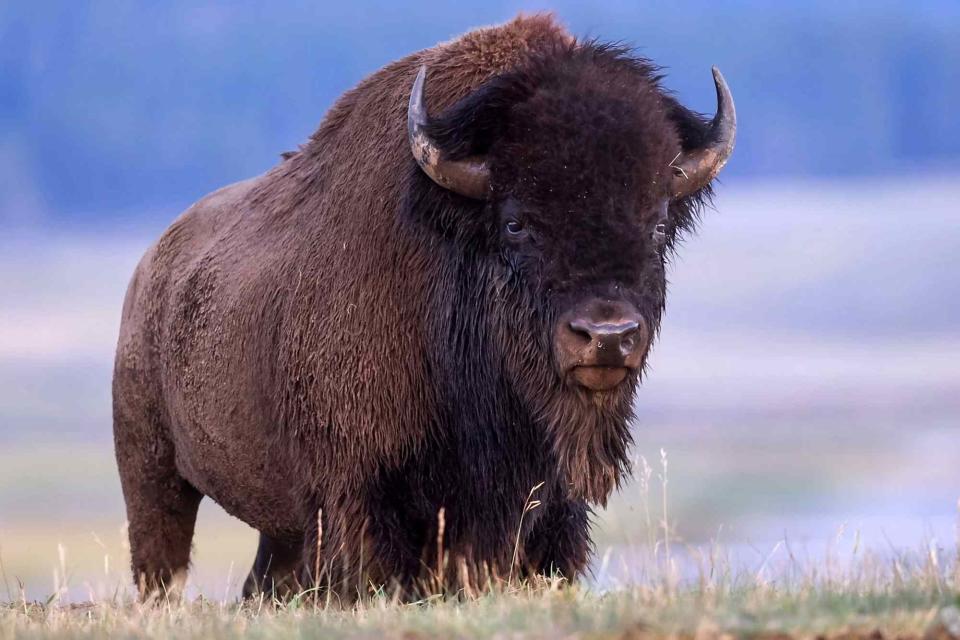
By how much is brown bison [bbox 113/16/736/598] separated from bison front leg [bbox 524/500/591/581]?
1cm

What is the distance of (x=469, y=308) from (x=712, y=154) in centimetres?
163

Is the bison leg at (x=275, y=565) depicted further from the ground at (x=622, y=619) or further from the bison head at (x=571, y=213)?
the ground at (x=622, y=619)

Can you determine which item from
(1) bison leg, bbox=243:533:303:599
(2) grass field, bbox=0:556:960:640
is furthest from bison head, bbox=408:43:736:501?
(1) bison leg, bbox=243:533:303:599

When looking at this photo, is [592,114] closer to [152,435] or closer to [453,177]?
[453,177]

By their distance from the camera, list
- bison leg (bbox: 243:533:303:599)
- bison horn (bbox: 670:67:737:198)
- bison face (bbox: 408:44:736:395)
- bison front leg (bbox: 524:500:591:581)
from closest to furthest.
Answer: bison face (bbox: 408:44:736:395) < bison horn (bbox: 670:67:737:198) < bison front leg (bbox: 524:500:591:581) < bison leg (bbox: 243:533:303:599)

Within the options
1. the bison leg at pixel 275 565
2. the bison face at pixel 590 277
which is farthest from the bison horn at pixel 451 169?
the bison leg at pixel 275 565

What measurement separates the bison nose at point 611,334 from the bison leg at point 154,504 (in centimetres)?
459

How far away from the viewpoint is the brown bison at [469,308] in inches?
270

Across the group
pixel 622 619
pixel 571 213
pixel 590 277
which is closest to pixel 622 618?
pixel 622 619

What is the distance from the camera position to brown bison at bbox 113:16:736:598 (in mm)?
6848

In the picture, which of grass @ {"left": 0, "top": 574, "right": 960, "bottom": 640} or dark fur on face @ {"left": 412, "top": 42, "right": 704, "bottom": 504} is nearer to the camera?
grass @ {"left": 0, "top": 574, "right": 960, "bottom": 640}

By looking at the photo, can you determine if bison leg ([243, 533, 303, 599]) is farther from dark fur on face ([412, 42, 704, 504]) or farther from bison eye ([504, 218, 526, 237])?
bison eye ([504, 218, 526, 237])

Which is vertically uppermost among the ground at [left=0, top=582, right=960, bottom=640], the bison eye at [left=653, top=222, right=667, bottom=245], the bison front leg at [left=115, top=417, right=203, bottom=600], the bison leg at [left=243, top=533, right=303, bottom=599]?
the bison eye at [left=653, top=222, right=667, bottom=245]

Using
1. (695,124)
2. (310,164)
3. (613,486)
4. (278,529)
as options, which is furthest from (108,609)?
(695,124)
